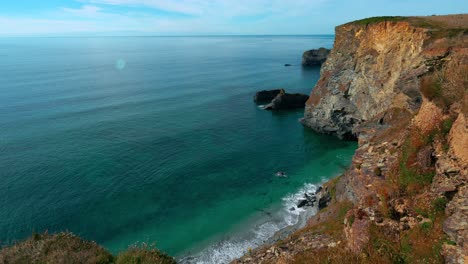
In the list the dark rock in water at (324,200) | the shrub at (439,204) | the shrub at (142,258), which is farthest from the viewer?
the dark rock in water at (324,200)

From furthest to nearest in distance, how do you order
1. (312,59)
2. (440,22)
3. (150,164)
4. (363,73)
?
(312,59)
(363,73)
(150,164)
(440,22)

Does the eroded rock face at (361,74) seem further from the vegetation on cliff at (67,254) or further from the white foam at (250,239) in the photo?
the vegetation on cliff at (67,254)

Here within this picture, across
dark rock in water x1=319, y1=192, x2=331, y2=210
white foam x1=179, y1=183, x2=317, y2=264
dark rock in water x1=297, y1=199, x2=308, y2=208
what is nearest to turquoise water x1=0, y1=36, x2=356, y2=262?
white foam x1=179, y1=183, x2=317, y2=264

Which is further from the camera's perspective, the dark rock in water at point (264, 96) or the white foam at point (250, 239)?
the dark rock in water at point (264, 96)

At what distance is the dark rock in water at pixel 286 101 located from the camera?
82688mm

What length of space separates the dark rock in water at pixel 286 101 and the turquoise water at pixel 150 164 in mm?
3299

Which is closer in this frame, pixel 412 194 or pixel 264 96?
pixel 412 194

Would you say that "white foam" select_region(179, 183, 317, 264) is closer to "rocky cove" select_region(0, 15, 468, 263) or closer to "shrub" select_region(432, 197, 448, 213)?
"rocky cove" select_region(0, 15, 468, 263)

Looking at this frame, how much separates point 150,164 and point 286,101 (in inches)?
1874

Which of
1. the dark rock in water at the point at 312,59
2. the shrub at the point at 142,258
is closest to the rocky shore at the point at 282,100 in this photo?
the shrub at the point at 142,258

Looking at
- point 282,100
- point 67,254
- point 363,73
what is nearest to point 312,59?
point 282,100

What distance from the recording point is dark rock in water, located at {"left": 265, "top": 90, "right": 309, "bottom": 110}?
271 ft

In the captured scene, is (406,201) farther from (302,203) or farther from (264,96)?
(264,96)

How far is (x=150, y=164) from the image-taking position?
50.0 m
